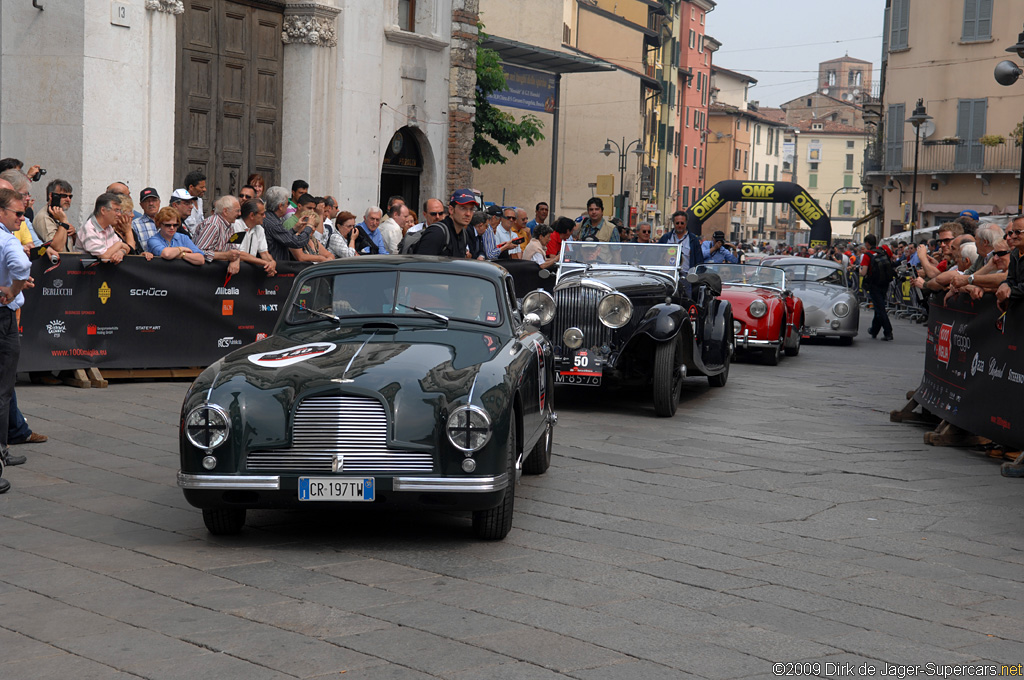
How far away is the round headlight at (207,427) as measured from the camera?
19.4 feet

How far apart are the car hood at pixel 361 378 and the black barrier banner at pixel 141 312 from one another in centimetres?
474

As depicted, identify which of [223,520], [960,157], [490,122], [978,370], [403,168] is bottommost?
[223,520]

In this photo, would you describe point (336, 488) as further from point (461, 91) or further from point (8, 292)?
point (461, 91)

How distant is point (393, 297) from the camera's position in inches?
287

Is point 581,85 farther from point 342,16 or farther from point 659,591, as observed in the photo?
point 659,591

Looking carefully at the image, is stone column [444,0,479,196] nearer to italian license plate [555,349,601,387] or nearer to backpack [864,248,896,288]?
backpack [864,248,896,288]

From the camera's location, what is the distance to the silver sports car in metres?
21.9

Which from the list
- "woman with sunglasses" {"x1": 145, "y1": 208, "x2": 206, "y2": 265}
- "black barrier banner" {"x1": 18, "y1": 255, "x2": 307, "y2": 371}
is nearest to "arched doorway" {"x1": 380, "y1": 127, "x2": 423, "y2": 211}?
"black barrier banner" {"x1": 18, "y1": 255, "x2": 307, "y2": 371}

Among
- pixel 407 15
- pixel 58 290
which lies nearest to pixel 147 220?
pixel 58 290

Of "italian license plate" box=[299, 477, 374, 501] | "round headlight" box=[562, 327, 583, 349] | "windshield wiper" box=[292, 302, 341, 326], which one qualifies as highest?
"windshield wiper" box=[292, 302, 341, 326]

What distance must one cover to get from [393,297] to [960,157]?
45584 millimetres

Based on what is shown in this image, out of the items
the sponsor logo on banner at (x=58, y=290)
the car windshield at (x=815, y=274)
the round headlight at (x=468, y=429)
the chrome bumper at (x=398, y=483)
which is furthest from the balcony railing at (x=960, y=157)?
the chrome bumper at (x=398, y=483)

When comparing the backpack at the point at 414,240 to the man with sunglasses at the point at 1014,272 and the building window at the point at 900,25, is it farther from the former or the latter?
the building window at the point at 900,25

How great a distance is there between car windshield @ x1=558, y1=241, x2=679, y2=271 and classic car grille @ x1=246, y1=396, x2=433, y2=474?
23.8ft
